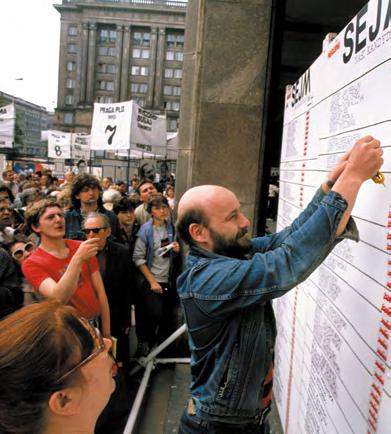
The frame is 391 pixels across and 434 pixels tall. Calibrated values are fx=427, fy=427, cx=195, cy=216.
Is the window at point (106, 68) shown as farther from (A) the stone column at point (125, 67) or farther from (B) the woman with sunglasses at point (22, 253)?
(B) the woman with sunglasses at point (22, 253)

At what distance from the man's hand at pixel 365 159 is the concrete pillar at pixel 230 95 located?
2.74m

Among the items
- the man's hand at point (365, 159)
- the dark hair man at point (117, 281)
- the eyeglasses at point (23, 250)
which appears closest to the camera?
the man's hand at point (365, 159)

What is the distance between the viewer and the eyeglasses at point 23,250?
3.58 metres

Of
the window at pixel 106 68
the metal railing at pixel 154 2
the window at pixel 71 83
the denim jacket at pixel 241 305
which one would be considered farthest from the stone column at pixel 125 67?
the denim jacket at pixel 241 305

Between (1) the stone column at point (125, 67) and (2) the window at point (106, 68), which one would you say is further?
(2) the window at point (106, 68)

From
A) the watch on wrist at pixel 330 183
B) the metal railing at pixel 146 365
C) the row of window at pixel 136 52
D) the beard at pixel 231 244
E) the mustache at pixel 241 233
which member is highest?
the row of window at pixel 136 52

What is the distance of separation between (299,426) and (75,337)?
5.14 ft

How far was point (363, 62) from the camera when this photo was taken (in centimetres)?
146

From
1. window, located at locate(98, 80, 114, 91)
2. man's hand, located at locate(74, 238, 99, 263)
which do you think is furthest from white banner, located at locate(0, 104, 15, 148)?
window, located at locate(98, 80, 114, 91)

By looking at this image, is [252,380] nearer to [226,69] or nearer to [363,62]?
[363,62]

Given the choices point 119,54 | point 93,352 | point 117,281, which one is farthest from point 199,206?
point 119,54

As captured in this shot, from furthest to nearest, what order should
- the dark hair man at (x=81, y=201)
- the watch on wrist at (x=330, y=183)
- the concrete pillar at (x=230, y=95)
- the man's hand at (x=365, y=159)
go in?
the dark hair man at (x=81, y=201), the concrete pillar at (x=230, y=95), the watch on wrist at (x=330, y=183), the man's hand at (x=365, y=159)

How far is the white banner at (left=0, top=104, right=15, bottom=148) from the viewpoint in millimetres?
10069

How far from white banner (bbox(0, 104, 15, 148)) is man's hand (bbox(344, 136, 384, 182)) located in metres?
10.0
